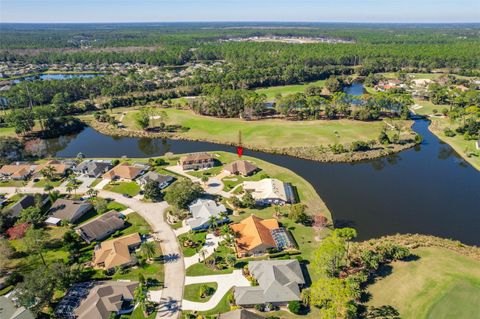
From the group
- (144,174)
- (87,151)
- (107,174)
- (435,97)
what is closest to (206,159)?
(144,174)

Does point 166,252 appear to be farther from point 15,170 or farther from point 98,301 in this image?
point 15,170

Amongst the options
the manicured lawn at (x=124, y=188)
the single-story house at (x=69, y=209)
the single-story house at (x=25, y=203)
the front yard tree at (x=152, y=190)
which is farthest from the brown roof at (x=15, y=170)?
the front yard tree at (x=152, y=190)

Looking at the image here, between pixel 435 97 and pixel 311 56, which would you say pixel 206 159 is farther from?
pixel 311 56

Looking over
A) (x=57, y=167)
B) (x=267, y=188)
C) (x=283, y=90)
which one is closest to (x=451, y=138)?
(x=267, y=188)

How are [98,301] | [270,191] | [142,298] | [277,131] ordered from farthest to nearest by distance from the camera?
[277,131]
[270,191]
[98,301]
[142,298]

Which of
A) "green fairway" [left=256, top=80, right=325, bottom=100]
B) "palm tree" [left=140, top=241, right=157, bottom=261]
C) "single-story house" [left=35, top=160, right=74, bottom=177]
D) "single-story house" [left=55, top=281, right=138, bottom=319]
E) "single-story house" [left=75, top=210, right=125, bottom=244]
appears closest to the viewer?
"single-story house" [left=55, top=281, right=138, bottom=319]

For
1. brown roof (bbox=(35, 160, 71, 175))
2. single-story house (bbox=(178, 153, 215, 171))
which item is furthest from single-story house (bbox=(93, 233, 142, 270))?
brown roof (bbox=(35, 160, 71, 175))

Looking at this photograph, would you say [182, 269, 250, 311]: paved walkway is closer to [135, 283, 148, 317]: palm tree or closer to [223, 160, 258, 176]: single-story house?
[135, 283, 148, 317]: palm tree
